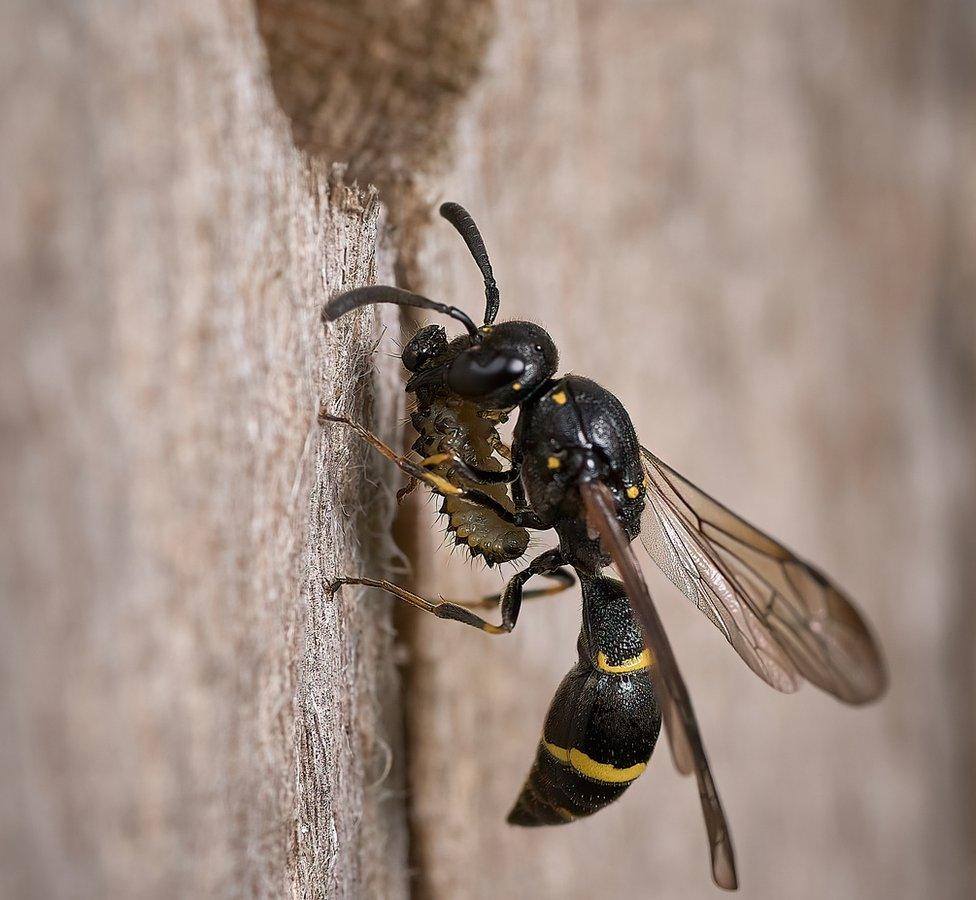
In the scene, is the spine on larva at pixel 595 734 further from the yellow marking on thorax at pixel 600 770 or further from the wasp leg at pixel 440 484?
the wasp leg at pixel 440 484

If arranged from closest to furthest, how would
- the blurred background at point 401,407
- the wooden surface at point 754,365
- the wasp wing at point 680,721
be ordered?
1. the blurred background at point 401,407
2. the wasp wing at point 680,721
3. the wooden surface at point 754,365

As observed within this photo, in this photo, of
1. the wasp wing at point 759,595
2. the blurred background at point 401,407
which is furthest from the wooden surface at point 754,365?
the wasp wing at point 759,595

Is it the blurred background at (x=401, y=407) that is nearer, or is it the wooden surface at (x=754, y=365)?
the blurred background at (x=401, y=407)

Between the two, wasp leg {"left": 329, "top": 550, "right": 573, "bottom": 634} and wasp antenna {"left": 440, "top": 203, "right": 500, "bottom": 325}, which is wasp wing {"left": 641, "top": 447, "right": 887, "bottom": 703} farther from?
wasp antenna {"left": 440, "top": 203, "right": 500, "bottom": 325}

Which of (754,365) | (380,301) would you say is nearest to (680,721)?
(380,301)

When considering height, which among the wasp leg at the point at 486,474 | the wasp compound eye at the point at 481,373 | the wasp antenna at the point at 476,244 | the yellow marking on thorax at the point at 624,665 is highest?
the wasp antenna at the point at 476,244

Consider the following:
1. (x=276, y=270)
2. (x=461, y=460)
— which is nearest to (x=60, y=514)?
(x=276, y=270)

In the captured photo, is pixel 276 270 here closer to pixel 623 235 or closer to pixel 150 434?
pixel 150 434
